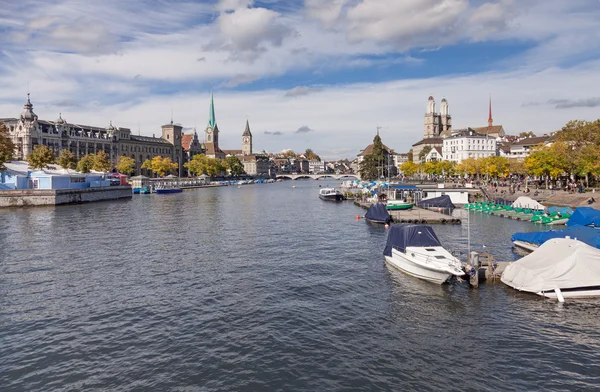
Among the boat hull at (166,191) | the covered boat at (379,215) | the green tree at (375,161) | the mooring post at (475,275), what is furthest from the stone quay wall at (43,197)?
the green tree at (375,161)

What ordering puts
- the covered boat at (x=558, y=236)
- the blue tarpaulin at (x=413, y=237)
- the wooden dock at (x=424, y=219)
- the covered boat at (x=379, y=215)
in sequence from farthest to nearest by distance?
the wooden dock at (x=424, y=219) < the covered boat at (x=379, y=215) < the covered boat at (x=558, y=236) < the blue tarpaulin at (x=413, y=237)

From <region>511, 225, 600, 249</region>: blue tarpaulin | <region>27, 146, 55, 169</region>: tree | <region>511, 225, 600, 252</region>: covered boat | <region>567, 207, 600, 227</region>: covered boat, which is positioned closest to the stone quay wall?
<region>27, 146, 55, 169</region>: tree

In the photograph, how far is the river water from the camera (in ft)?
59.4

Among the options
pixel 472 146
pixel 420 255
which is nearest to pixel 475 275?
pixel 420 255

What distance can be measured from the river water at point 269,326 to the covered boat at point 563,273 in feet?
3.36

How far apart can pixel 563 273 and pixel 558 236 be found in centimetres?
963

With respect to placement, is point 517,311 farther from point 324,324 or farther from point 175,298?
point 175,298

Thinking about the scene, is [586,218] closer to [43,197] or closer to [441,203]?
[441,203]

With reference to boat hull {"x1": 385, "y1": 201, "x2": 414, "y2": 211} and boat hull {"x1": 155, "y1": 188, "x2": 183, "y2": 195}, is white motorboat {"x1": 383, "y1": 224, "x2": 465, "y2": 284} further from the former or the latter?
boat hull {"x1": 155, "y1": 188, "x2": 183, "y2": 195}

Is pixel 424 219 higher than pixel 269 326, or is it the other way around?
pixel 424 219

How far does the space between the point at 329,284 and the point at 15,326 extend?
19.4 m

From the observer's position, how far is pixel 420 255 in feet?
106

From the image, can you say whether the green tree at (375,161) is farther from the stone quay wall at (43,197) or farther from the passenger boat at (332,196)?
the stone quay wall at (43,197)

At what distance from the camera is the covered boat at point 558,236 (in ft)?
116
